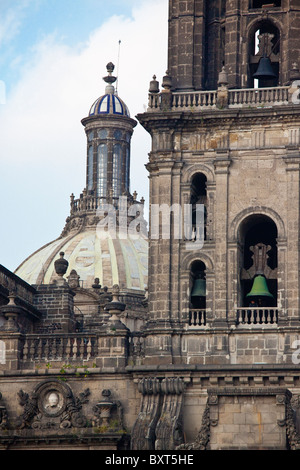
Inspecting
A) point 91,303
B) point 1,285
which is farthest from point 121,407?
point 91,303

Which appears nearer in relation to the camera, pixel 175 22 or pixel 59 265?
pixel 175 22

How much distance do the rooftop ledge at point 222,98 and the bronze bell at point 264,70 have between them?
2.90ft

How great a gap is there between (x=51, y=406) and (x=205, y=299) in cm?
611

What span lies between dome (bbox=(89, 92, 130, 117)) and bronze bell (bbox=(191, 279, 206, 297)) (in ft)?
97.3

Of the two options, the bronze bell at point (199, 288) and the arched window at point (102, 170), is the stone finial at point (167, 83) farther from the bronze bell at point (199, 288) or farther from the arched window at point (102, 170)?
the arched window at point (102, 170)

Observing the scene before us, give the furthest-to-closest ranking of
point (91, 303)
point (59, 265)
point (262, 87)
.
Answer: point (91, 303) → point (59, 265) → point (262, 87)

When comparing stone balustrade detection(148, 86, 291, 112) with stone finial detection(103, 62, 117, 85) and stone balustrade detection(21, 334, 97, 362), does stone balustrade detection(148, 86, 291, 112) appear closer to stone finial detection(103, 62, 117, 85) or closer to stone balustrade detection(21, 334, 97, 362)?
stone balustrade detection(21, 334, 97, 362)

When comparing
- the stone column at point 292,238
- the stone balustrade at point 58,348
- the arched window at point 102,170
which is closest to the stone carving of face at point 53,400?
the stone balustrade at point 58,348

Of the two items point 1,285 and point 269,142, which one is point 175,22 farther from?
point 1,285

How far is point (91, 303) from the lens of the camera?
3514 inches

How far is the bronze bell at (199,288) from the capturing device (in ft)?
230

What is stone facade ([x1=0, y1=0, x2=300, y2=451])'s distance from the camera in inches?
2672

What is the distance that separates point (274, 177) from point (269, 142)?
4.09 feet

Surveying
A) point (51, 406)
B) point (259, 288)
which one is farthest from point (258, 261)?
point (51, 406)
